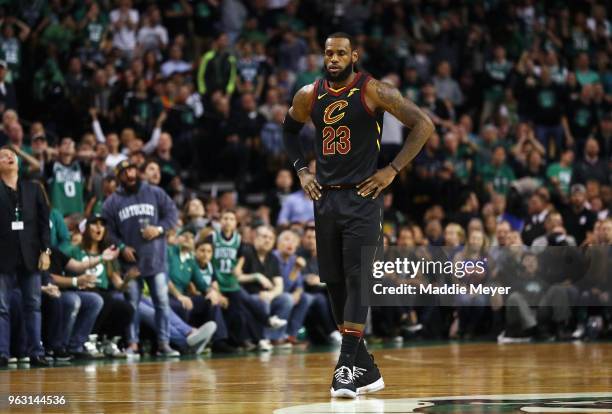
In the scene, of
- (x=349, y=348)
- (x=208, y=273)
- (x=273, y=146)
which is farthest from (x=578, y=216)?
(x=349, y=348)

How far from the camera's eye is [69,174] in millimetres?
15188

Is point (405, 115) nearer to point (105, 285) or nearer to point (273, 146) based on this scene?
point (105, 285)

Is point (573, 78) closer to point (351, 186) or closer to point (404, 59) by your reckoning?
point (404, 59)

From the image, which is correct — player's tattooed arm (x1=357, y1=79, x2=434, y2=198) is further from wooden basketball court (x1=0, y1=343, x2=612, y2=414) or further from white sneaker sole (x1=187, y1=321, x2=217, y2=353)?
white sneaker sole (x1=187, y1=321, x2=217, y2=353)

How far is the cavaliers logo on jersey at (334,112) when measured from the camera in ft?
27.5

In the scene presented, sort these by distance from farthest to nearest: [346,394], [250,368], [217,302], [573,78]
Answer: [573,78] → [217,302] → [250,368] → [346,394]

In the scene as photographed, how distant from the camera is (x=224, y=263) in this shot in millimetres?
14594

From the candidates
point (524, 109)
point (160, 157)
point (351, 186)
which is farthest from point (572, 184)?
point (351, 186)

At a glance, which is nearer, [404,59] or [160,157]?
[160,157]

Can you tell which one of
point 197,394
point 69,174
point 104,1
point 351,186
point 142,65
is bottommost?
point 197,394

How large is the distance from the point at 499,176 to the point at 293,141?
11662mm

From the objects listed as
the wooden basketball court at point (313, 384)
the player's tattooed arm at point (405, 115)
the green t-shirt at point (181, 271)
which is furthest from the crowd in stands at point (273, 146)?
the player's tattooed arm at point (405, 115)

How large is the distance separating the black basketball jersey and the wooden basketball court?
1.49 metres

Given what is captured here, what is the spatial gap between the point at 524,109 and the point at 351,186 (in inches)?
565
